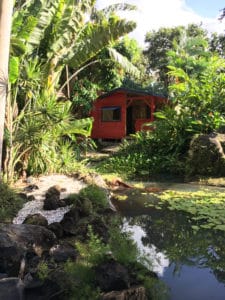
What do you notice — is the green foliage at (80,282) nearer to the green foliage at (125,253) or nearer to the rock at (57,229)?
the green foliage at (125,253)

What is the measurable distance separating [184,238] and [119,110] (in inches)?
623

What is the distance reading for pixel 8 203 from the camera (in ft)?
21.0

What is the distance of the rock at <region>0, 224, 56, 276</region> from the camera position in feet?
12.6

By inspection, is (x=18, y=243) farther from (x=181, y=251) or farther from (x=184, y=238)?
(x=184, y=238)

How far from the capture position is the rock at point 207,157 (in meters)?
10.9

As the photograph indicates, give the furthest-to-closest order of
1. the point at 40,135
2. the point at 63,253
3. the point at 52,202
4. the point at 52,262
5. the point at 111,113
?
the point at 111,113 → the point at 40,135 → the point at 52,202 → the point at 63,253 → the point at 52,262

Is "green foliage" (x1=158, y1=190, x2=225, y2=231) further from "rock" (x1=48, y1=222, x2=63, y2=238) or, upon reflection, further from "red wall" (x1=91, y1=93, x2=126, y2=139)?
"red wall" (x1=91, y1=93, x2=126, y2=139)

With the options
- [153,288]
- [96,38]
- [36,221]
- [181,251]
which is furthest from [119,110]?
[153,288]

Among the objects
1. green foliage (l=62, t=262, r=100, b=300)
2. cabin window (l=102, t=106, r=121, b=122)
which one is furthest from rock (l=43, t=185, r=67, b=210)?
cabin window (l=102, t=106, r=121, b=122)

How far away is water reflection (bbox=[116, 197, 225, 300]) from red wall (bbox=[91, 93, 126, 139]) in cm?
1358

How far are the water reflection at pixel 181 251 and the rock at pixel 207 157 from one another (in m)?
4.39

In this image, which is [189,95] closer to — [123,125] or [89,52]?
[89,52]

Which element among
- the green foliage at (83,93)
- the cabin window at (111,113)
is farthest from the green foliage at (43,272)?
the cabin window at (111,113)

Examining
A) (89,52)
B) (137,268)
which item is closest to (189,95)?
(89,52)
